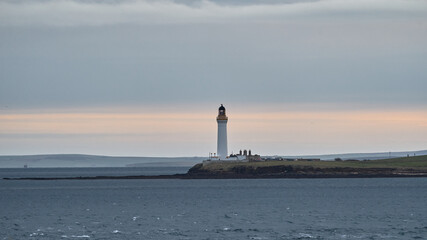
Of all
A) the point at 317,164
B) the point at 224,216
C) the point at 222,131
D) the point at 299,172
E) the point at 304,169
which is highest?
the point at 222,131

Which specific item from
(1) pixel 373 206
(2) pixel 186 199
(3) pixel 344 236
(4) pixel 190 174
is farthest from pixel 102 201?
(4) pixel 190 174

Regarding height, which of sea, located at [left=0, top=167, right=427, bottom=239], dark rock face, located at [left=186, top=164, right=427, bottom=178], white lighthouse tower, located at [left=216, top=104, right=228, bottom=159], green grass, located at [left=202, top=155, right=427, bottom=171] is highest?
white lighthouse tower, located at [left=216, top=104, right=228, bottom=159]

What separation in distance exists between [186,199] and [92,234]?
47.0 m

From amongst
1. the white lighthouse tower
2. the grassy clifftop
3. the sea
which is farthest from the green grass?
the sea

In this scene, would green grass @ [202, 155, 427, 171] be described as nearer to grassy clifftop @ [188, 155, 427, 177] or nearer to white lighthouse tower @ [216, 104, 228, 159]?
grassy clifftop @ [188, 155, 427, 177]

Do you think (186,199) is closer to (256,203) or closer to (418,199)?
(256,203)

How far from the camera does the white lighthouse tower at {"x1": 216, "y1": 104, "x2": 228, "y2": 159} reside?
155375mm

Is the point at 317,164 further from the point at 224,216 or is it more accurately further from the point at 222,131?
the point at 224,216

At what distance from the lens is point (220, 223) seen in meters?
72.1

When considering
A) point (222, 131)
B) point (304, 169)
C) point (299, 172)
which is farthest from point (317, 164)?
point (222, 131)

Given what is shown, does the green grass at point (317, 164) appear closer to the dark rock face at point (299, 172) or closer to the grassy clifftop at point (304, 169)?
the grassy clifftop at point (304, 169)

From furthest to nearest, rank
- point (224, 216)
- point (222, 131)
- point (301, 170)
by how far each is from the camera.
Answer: point (301, 170)
point (222, 131)
point (224, 216)

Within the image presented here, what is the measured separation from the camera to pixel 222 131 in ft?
511

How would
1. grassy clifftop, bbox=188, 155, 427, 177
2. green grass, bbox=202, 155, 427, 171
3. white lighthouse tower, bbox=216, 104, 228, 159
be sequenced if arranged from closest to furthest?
grassy clifftop, bbox=188, 155, 427, 177 → white lighthouse tower, bbox=216, 104, 228, 159 → green grass, bbox=202, 155, 427, 171
